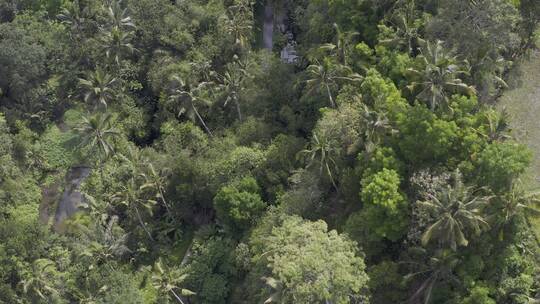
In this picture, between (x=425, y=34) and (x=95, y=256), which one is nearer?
(x=425, y=34)

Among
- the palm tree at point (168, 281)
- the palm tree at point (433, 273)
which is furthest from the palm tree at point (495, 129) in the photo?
the palm tree at point (168, 281)

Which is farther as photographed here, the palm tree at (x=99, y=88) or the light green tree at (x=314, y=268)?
the palm tree at (x=99, y=88)

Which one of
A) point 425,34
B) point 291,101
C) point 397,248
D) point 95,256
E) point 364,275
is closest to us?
point 364,275

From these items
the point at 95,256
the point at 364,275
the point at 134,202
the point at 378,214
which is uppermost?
the point at 378,214

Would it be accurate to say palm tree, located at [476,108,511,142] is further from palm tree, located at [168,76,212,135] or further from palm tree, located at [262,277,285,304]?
palm tree, located at [168,76,212,135]

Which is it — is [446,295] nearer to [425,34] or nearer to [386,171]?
[386,171]

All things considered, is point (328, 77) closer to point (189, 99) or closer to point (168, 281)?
point (189, 99)

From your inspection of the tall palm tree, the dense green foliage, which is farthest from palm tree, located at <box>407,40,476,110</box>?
the tall palm tree

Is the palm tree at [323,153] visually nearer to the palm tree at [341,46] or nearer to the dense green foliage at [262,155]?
the dense green foliage at [262,155]

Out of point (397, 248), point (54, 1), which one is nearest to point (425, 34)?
point (397, 248)
